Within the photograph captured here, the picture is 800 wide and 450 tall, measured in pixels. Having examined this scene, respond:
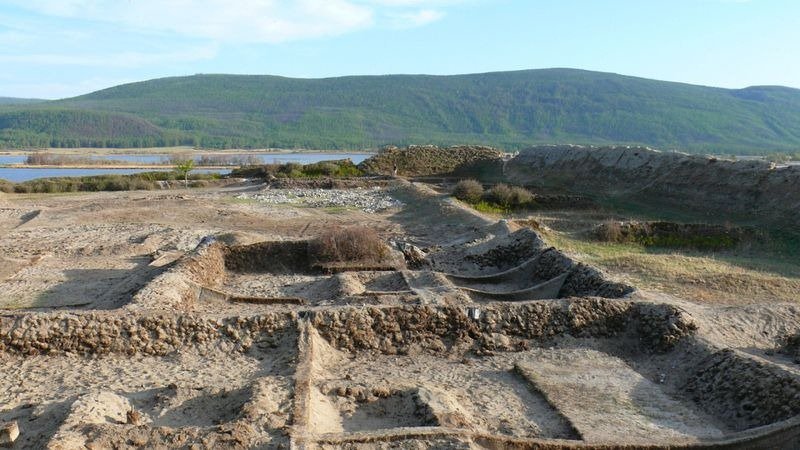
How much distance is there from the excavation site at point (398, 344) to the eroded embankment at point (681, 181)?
3366mm

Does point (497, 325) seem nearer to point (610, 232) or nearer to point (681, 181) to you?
A: point (610, 232)

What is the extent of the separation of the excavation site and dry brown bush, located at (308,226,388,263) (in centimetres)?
4

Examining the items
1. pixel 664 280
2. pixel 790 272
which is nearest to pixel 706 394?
pixel 664 280

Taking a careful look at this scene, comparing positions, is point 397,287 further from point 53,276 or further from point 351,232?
point 53,276

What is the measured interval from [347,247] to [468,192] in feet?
40.4

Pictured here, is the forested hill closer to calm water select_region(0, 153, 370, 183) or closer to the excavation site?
calm water select_region(0, 153, 370, 183)

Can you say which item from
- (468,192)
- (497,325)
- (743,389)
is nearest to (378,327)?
(497,325)

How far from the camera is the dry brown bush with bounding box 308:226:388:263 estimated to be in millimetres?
13844

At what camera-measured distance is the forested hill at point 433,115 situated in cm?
13738

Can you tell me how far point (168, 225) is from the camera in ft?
63.9

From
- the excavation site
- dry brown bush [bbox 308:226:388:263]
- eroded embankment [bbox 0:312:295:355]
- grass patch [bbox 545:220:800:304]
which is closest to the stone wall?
grass patch [bbox 545:220:800:304]

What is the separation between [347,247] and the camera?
45.6ft

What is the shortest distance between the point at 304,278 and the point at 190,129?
150767 millimetres

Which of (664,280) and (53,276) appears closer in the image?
(664,280)
